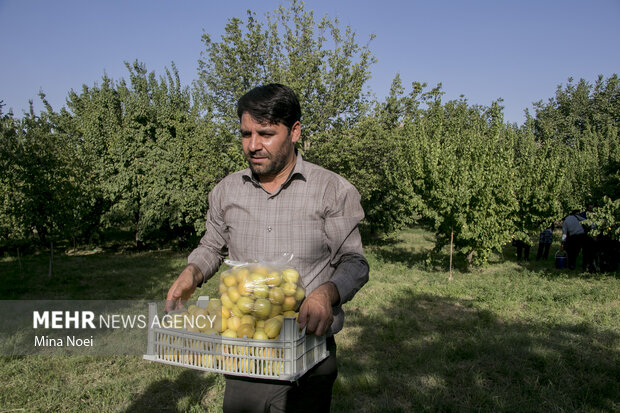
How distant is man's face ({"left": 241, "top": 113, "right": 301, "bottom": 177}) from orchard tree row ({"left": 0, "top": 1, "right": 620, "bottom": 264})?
1047cm

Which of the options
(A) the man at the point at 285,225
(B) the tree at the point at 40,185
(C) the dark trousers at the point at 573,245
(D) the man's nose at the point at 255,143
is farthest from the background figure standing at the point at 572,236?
(B) the tree at the point at 40,185

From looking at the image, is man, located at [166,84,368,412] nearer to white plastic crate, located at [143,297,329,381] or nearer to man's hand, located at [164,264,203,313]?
man's hand, located at [164,264,203,313]

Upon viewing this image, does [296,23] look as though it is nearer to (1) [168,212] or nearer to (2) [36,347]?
(1) [168,212]

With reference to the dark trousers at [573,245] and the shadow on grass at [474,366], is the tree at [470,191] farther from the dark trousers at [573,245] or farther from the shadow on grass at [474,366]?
the shadow on grass at [474,366]

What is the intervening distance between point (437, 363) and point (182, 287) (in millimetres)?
4545

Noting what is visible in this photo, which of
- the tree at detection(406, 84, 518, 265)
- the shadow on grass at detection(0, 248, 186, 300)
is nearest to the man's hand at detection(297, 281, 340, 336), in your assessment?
the shadow on grass at detection(0, 248, 186, 300)

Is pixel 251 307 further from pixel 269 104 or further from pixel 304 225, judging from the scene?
pixel 269 104

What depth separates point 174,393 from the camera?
4773 millimetres

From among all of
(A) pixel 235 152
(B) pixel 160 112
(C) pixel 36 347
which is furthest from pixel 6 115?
(C) pixel 36 347

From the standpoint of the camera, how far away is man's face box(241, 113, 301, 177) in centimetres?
200

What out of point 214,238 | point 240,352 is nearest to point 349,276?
point 240,352

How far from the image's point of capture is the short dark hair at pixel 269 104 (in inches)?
77.0

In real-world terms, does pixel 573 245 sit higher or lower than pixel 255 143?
lower

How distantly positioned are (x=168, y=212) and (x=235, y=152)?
4.37 m
